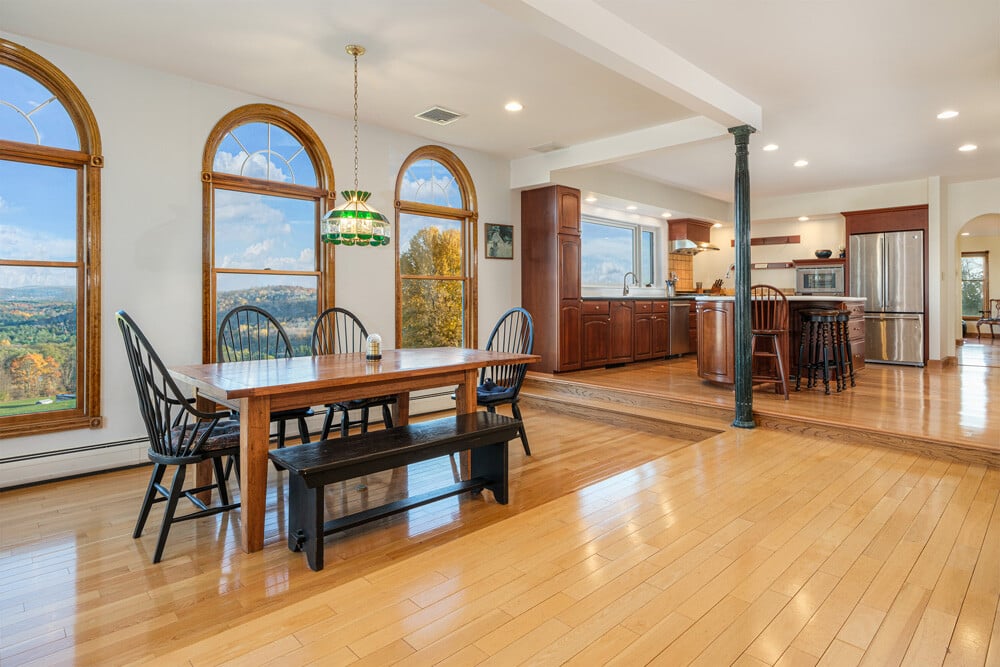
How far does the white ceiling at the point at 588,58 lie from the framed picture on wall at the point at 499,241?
3.59 feet

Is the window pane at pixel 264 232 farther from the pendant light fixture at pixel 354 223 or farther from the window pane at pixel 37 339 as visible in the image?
the pendant light fixture at pixel 354 223

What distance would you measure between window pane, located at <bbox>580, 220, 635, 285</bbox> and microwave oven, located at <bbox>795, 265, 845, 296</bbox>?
2.72 metres

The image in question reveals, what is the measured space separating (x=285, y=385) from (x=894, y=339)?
837 centimetres

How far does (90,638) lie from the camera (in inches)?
74.9

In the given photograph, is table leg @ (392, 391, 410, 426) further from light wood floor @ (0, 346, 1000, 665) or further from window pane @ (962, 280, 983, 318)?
window pane @ (962, 280, 983, 318)

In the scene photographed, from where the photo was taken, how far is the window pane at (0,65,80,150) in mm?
3490

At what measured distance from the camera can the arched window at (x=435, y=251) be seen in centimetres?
558

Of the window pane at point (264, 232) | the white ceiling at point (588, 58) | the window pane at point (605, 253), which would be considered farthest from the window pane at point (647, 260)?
the window pane at point (264, 232)

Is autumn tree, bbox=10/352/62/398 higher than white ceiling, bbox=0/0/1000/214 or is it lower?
lower

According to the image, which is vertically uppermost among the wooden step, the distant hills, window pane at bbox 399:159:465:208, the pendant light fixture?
window pane at bbox 399:159:465:208

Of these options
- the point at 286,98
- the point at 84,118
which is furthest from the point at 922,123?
the point at 84,118

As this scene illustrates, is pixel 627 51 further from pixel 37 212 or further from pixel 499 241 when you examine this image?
pixel 37 212

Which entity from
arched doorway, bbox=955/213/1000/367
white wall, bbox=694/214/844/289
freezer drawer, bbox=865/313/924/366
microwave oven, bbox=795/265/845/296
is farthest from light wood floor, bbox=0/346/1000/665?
arched doorway, bbox=955/213/1000/367

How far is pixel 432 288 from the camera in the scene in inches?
232
